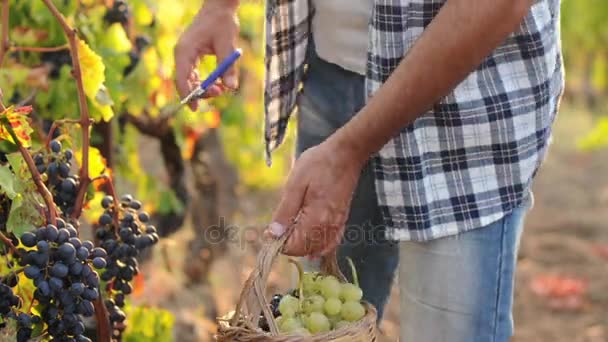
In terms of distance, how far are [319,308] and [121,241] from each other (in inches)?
20.0

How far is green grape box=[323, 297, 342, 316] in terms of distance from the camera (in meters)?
1.80

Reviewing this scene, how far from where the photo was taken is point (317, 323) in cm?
176

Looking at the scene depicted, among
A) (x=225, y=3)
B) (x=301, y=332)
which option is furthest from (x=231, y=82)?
(x=301, y=332)

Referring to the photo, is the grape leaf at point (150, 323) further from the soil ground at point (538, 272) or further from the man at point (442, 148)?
the man at point (442, 148)

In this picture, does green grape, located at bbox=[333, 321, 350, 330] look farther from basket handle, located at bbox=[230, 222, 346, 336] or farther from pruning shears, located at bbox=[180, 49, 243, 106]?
pruning shears, located at bbox=[180, 49, 243, 106]

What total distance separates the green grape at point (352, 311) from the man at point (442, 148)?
0.38ft

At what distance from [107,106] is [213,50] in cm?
27

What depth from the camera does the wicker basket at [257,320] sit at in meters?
1.68

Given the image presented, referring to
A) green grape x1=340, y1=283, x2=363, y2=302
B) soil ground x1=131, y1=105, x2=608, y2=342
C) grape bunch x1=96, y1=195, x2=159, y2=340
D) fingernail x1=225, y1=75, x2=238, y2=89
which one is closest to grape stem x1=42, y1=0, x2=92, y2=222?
grape bunch x1=96, y1=195, x2=159, y2=340

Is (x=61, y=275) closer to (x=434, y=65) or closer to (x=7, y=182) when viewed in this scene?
(x=7, y=182)

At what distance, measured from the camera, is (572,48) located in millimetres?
11516

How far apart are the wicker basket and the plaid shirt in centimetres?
25

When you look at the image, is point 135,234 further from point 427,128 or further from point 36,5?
point 36,5

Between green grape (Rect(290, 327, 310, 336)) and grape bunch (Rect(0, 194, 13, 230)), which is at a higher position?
grape bunch (Rect(0, 194, 13, 230))
